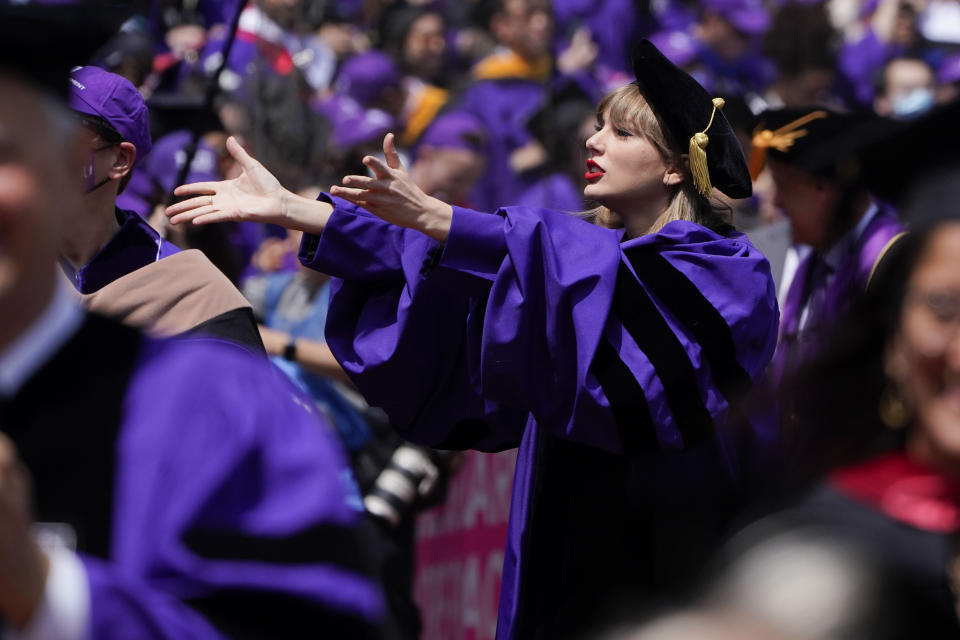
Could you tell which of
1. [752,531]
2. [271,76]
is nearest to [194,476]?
[752,531]

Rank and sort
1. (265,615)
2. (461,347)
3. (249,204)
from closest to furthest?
1. (265,615)
2. (249,204)
3. (461,347)

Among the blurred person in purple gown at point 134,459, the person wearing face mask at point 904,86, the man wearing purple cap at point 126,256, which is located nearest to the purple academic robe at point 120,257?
the man wearing purple cap at point 126,256

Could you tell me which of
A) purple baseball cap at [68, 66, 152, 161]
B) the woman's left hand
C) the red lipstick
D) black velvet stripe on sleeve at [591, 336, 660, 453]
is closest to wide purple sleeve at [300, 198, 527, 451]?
the woman's left hand

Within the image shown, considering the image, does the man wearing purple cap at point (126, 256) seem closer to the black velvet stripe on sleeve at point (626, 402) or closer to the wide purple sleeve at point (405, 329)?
the wide purple sleeve at point (405, 329)

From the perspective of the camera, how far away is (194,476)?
2133 mm

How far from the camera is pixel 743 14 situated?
11.7 m

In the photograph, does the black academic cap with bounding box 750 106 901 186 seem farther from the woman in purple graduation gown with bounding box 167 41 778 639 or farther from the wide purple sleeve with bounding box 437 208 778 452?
the wide purple sleeve with bounding box 437 208 778 452

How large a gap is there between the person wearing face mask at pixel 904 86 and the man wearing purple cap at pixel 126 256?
23.8ft

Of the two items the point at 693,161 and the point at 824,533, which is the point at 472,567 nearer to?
the point at 693,161

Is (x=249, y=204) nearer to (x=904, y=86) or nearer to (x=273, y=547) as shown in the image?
(x=273, y=547)

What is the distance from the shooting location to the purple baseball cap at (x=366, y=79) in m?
10.8

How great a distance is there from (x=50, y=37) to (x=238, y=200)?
7.51 ft

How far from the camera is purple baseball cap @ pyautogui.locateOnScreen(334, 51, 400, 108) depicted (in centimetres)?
1080

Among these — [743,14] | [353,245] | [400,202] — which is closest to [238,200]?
[353,245]
